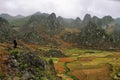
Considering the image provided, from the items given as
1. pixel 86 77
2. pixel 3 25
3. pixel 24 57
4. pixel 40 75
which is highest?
pixel 3 25

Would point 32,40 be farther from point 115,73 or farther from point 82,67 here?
point 115,73

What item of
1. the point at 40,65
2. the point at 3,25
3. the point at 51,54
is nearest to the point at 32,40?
the point at 3,25

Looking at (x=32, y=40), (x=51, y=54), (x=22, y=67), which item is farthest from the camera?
(x=32, y=40)

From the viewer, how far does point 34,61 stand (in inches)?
1341

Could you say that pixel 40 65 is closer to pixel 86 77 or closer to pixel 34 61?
pixel 34 61

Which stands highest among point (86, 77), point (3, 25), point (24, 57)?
point (3, 25)

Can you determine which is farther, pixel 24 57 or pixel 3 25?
pixel 3 25

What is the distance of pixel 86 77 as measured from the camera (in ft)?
229

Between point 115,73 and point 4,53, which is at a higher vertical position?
point 4,53

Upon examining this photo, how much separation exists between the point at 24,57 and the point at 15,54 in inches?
47.8

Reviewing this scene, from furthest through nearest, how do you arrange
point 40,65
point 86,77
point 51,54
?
point 51,54
point 86,77
point 40,65

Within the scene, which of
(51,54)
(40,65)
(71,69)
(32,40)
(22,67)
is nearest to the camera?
(22,67)

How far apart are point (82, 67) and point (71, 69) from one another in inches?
187

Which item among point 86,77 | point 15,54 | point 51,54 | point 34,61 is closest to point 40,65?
point 34,61
